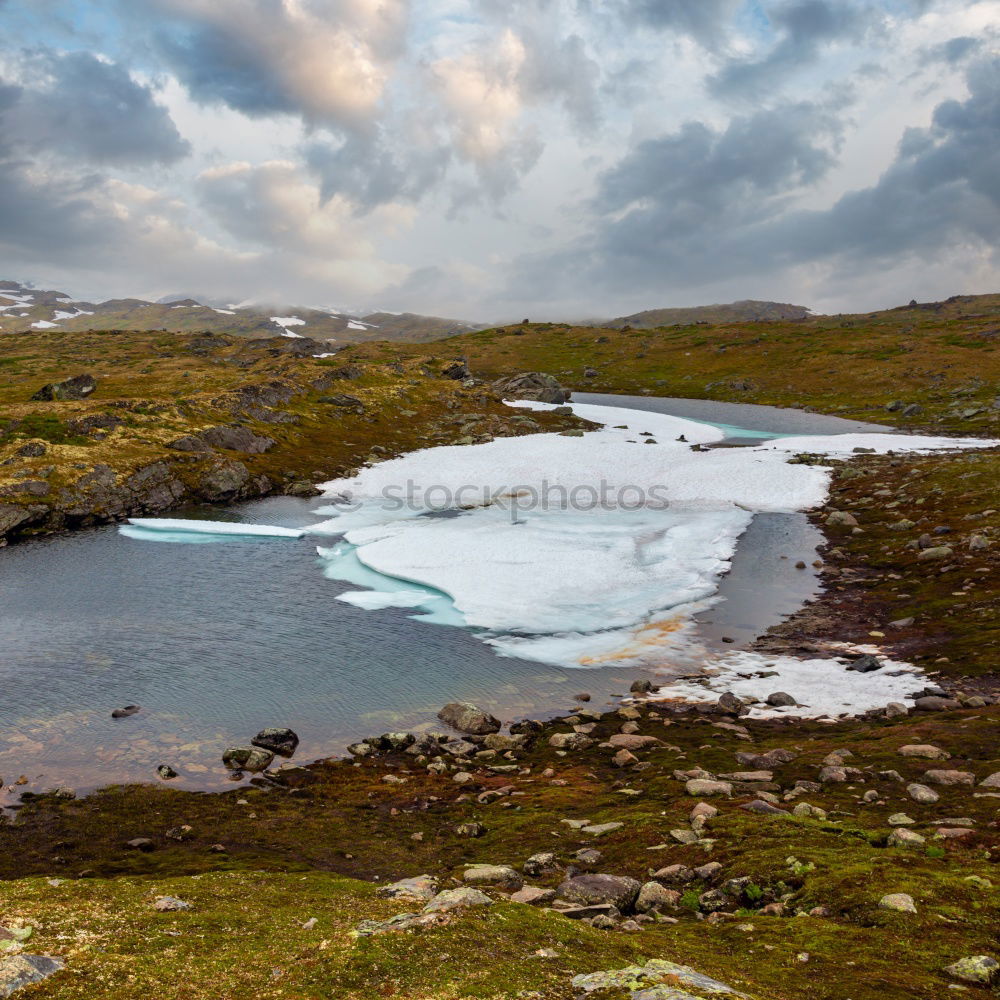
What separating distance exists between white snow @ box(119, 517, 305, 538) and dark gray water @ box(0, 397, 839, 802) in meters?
7.93

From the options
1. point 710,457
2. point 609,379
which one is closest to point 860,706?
point 710,457

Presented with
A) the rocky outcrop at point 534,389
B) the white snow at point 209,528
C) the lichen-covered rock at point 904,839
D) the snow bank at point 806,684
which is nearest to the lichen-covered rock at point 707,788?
the lichen-covered rock at point 904,839

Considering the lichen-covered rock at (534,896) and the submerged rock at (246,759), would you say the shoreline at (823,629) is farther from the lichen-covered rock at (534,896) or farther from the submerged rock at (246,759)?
the lichen-covered rock at (534,896)

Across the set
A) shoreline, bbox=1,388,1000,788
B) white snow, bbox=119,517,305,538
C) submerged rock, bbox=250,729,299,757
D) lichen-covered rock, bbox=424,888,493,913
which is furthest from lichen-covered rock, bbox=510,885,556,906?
white snow, bbox=119,517,305,538

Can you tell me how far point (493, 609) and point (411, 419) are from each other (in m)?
78.8

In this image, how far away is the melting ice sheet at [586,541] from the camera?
3400 cm

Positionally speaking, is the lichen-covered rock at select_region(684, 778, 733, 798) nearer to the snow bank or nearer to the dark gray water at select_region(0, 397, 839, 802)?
the snow bank

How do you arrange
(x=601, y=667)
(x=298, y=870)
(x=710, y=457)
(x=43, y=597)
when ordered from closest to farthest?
(x=298, y=870), (x=601, y=667), (x=43, y=597), (x=710, y=457)

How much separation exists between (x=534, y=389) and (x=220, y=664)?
12015 cm

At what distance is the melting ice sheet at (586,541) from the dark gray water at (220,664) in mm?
2645

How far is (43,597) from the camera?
1702 inches

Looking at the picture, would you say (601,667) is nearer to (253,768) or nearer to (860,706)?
(860,706)

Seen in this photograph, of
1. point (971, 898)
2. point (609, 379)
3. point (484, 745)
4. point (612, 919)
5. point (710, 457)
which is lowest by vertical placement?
point (484, 745)

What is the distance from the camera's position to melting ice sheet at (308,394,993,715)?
3400cm
